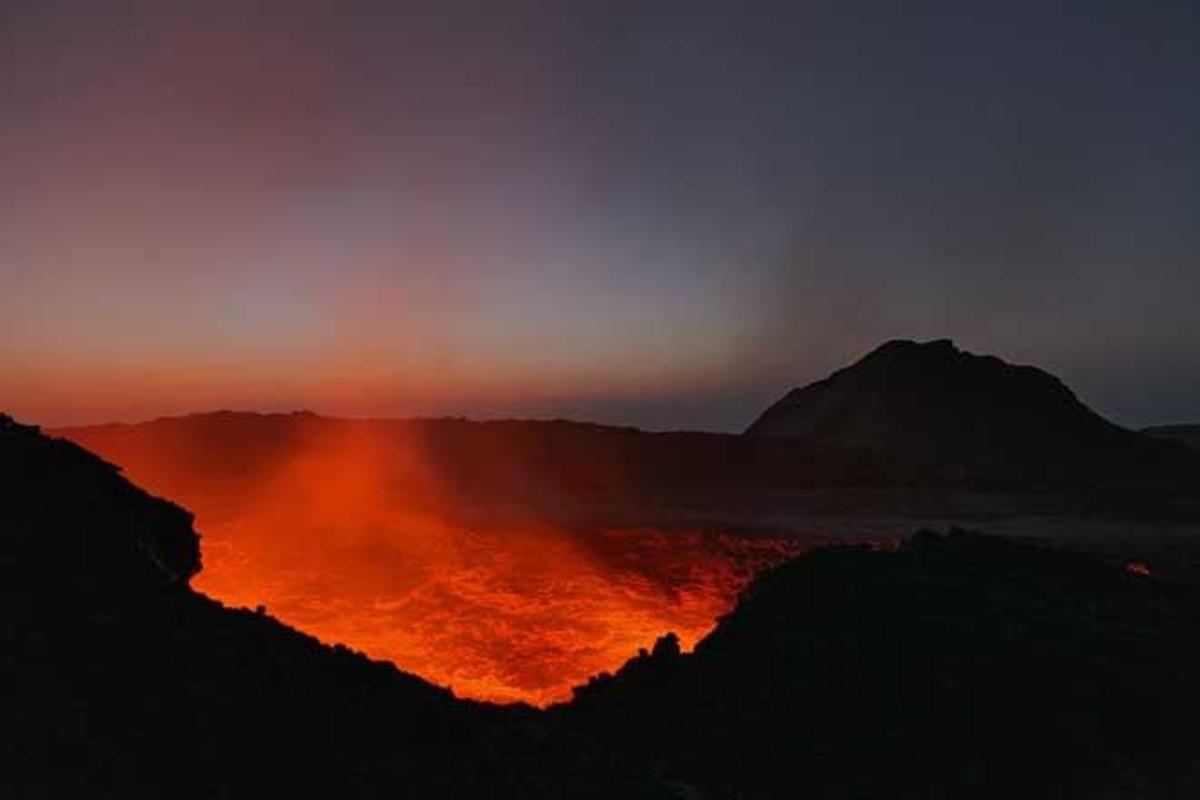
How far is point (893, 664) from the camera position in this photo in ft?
37.0

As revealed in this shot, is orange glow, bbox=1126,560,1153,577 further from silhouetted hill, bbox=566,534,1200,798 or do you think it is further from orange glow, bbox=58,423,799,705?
orange glow, bbox=58,423,799,705

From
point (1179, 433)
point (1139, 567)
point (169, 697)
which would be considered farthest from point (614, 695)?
point (1179, 433)

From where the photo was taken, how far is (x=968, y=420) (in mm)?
55188

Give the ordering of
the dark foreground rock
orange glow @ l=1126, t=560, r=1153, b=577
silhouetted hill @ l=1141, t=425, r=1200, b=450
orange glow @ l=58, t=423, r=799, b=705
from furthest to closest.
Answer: silhouetted hill @ l=1141, t=425, r=1200, b=450 → orange glow @ l=58, t=423, r=799, b=705 → orange glow @ l=1126, t=560, r=1153, b=577 → the dark foreground rock

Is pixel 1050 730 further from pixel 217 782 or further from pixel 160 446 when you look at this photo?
pixel 160 446

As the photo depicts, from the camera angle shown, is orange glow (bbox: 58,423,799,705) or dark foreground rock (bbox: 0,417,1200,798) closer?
dark foreground rock (bbox: 0,417,1200,798)

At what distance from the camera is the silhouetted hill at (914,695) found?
9555mm

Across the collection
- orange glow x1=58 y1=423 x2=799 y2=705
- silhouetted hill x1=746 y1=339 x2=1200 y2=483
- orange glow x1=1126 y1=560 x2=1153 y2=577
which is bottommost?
orange glow x1=58 y1=423 x2=799 y2=705

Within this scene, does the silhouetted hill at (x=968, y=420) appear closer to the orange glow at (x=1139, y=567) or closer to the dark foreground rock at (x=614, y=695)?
the orange glow at (x=1139, y=567)

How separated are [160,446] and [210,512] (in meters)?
14.6

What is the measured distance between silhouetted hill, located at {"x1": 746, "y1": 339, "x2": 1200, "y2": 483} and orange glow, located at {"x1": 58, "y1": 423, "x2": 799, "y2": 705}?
20.5m

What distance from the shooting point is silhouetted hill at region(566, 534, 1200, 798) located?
9555 millimetres

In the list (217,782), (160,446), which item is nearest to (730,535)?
(217,782)

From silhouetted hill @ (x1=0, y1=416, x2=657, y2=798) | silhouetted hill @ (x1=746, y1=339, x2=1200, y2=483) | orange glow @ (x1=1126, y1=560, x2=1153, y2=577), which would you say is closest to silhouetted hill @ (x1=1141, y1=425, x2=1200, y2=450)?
silhouetted hill @ (x1=746, y1=339, x2=1200, y2=483)
